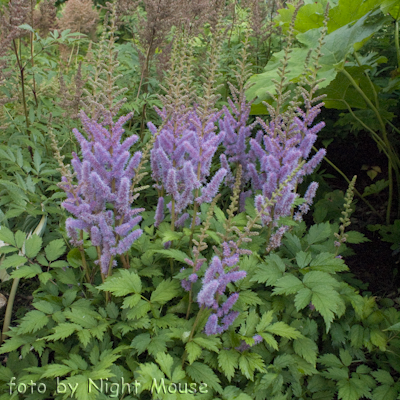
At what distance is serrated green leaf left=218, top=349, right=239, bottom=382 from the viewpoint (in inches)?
67.1

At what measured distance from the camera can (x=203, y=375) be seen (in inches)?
67.8

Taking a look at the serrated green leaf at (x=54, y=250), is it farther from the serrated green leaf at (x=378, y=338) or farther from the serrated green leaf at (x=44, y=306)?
the serrated green leaf at (x=378, y=338)

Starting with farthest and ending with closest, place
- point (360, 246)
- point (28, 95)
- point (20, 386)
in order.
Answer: point (28, 95) < point (360, 246) < point (20, 386)

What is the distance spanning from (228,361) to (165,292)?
473 mm

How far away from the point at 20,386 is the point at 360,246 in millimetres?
2980

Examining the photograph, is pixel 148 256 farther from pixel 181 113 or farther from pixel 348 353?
pixel 348 353

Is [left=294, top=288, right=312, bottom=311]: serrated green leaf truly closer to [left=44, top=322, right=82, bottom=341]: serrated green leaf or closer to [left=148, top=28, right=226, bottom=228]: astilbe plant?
[left=148, top=28, right=226, bottom=228]: astilbe plant

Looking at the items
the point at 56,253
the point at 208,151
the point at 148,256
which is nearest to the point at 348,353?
the point at 148,256

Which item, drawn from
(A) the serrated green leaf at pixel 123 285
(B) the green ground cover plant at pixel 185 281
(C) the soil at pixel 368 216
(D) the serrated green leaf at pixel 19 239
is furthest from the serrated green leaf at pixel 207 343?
(C) the soil at pixel 368 216

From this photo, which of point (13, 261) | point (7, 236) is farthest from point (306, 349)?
point (7, 236)

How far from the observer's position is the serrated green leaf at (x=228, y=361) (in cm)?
170

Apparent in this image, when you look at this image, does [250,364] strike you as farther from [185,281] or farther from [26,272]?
[26,272]

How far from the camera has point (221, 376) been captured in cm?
194

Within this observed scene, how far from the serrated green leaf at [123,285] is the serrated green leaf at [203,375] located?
1.55 ft
